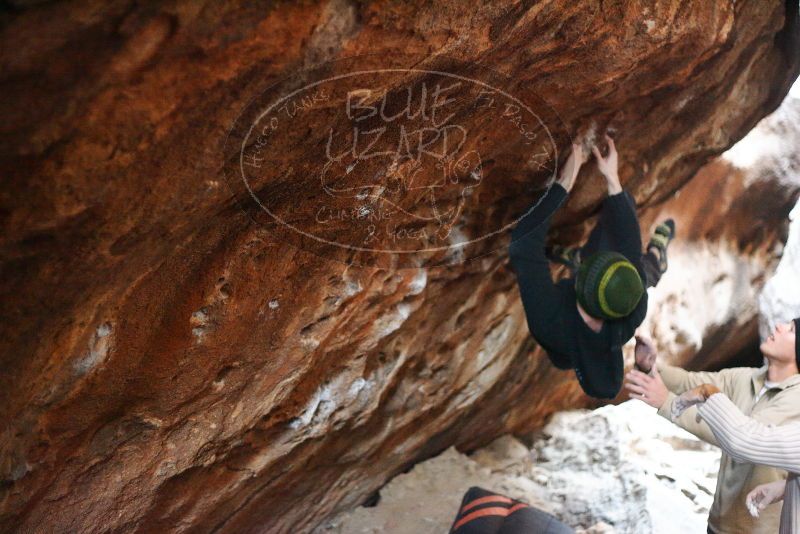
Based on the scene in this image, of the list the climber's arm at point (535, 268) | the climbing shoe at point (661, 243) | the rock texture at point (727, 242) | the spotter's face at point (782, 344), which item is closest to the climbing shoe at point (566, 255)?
the climber's arm at point (535, 268)

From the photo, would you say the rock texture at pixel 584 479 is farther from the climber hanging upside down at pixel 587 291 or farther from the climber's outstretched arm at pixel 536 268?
the climber's outstretched arm at pixel 536 268

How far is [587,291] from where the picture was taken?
1.82m

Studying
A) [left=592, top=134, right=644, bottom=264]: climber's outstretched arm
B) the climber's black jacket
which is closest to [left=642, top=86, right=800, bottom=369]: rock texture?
[left=592, top=134, right=644, bottom=264]: climber's outstretched arm

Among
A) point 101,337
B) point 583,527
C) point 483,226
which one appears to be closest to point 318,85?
point 101,337

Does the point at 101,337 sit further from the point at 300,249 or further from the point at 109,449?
the point at 300,249

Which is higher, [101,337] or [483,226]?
[101,337]

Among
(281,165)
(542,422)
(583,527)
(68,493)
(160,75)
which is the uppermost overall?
(160,75)

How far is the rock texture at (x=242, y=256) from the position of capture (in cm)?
108

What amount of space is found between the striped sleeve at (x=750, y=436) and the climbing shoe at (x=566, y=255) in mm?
646

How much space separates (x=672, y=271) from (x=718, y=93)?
1.46 meters

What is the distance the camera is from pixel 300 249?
173 cm

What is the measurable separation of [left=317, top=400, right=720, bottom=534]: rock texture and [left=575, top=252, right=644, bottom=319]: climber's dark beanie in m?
0.94

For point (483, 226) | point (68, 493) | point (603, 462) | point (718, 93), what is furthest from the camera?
point (603, 462)

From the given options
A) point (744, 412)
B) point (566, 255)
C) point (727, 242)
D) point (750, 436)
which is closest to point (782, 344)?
point (744, 412)
